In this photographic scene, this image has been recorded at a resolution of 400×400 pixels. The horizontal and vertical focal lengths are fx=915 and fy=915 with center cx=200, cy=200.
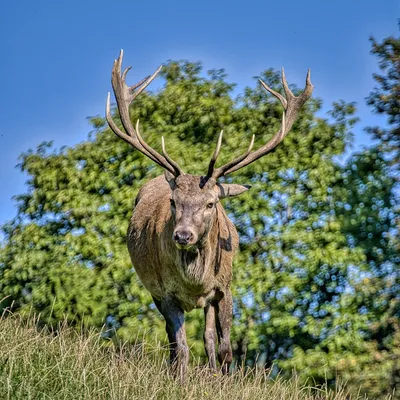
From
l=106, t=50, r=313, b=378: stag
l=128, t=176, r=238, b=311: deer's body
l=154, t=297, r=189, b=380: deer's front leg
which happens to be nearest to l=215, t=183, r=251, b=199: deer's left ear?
l=106, t=50, r=313, b=378: stag

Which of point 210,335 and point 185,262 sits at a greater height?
point 185,262

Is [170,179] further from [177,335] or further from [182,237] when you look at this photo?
[177,335]

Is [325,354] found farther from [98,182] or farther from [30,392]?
[30,392]

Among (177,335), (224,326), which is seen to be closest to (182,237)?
(177,335)

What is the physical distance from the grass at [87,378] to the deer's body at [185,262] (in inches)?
27.3

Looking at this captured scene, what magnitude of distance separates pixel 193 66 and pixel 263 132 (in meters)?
1.60

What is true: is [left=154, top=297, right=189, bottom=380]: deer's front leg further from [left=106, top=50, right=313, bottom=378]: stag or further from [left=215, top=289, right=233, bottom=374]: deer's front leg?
[left=215, top=289, right=233, bottom=374]: deer's front leg

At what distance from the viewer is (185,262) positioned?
7699 millimetres

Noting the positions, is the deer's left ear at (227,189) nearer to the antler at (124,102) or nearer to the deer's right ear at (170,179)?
the deer's right ear at (170,179)

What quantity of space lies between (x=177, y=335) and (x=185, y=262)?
638 millimetres

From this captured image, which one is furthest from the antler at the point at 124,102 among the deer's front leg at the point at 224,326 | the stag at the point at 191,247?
the deer's front leg at the point at 224,326

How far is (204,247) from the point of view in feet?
25.3

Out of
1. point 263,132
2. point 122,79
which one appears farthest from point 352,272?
point 122,79

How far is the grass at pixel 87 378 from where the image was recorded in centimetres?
633
